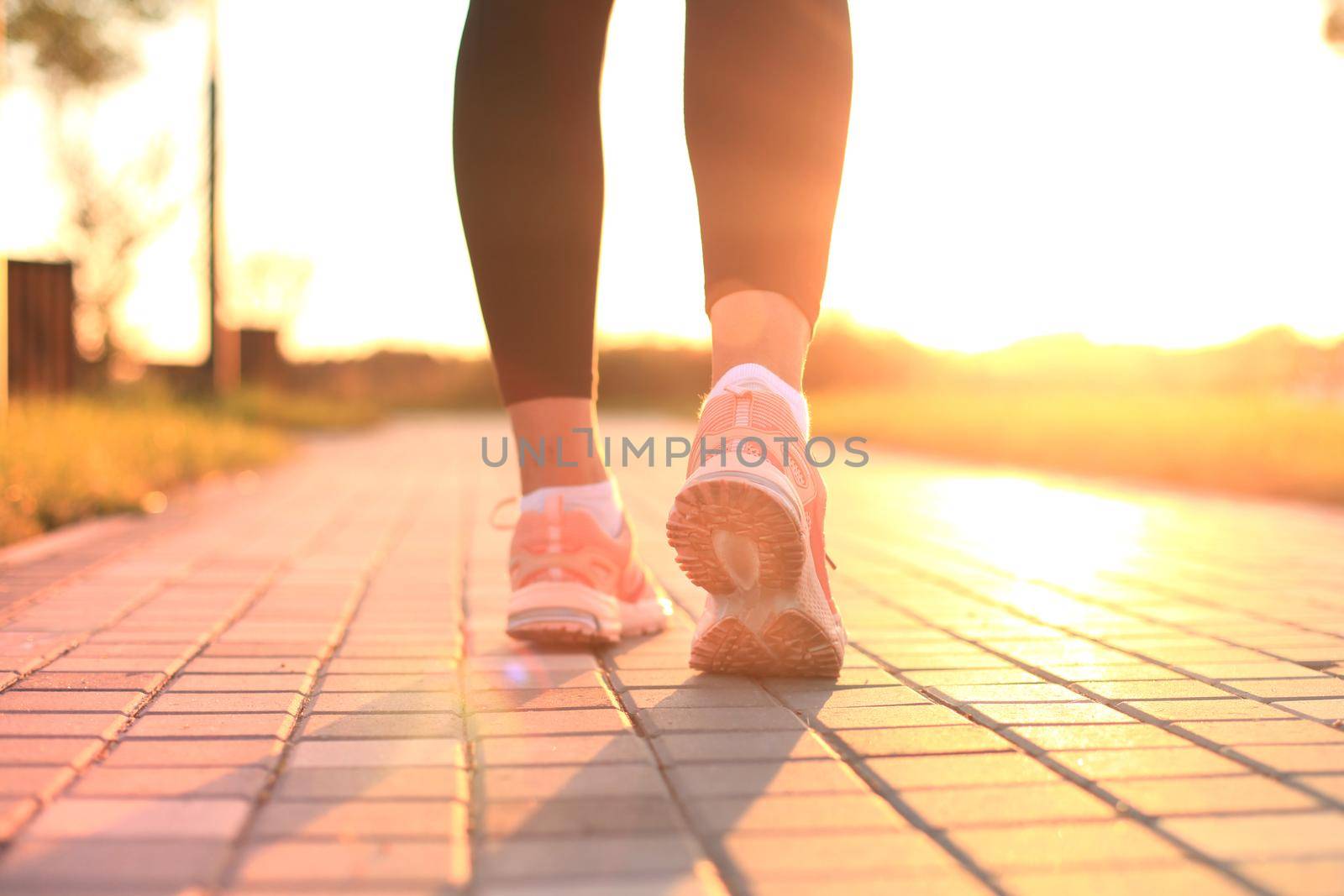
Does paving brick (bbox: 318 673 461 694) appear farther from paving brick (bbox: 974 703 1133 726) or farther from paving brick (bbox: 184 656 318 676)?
paving brick (bbox: 974 703 1133 726)

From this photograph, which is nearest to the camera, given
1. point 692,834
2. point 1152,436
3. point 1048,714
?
point 692,834

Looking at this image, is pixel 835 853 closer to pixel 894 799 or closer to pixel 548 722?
pixel 894 799

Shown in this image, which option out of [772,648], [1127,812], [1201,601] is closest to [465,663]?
[772,648]

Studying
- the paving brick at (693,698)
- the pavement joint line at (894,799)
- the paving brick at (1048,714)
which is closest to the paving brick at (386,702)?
the paving brick at (693,698)

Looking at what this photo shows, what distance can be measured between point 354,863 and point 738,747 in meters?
0.52

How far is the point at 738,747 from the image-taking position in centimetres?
148

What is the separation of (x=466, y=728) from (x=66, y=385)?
24.8ft

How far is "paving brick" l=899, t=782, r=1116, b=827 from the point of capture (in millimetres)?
1242

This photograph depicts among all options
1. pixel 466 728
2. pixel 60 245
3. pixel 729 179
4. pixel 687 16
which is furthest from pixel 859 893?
pixel 60 245

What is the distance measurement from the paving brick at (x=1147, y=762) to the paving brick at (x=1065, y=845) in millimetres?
164

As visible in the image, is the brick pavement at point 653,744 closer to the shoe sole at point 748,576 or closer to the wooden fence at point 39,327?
the shoe sole at point 748,576

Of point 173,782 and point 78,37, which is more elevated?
point 78,37

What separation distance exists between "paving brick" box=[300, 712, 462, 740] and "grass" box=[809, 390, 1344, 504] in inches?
221

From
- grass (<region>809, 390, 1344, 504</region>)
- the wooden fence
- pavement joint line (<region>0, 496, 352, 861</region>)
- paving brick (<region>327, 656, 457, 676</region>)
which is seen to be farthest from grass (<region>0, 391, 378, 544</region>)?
grass (<region>809, 390, 1344, 504</region>)
